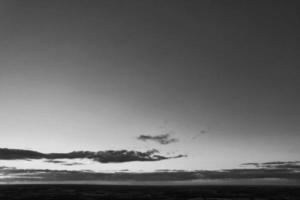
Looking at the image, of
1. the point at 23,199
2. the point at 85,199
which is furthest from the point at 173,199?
Answer: the point at 23,199

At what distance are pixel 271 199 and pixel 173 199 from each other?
2424cm

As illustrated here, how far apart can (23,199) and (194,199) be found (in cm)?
4030

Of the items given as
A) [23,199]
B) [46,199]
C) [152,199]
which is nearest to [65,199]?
[46,199]

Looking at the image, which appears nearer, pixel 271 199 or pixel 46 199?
pixel 46 199

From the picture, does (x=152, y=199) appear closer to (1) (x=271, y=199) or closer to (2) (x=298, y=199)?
(1) (x=271, y=199)

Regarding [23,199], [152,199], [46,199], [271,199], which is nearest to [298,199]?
[271,199]

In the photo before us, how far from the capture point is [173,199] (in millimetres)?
91188

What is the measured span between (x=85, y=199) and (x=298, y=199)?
5080 cm

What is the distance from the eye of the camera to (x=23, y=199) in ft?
271

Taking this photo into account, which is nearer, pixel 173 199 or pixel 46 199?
pixel 46 199

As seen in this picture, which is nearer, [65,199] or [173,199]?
[65,199]

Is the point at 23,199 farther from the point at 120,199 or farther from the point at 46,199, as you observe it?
the point at 120,199

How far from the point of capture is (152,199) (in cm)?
9006

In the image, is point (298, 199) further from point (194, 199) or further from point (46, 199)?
point (46, 199)
